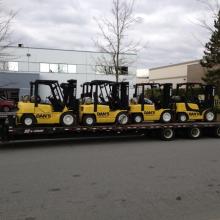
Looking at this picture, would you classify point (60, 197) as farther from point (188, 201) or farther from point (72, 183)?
point (188, 201)

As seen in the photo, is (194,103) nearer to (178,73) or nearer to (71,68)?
(71,68)

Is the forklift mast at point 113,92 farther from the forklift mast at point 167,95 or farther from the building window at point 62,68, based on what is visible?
the building window at point 62,68

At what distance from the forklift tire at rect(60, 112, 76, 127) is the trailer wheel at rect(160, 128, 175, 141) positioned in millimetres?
3634

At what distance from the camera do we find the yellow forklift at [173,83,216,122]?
16562 mm

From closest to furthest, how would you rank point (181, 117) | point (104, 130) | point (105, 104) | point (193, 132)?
point (104, 130) → point (105, 104) → point (193, 132) → point (181, 117)

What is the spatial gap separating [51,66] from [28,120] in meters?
33.9

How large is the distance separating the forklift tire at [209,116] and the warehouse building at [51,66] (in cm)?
2716

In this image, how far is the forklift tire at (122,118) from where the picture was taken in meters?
15.2

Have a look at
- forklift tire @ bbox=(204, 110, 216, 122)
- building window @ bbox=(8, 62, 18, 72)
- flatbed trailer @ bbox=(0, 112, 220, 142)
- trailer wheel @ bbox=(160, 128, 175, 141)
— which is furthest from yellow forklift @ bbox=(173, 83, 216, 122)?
building window @ bbox=(8, 62, 18, 72)

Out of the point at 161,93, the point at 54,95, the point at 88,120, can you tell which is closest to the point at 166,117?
the point at 161,93

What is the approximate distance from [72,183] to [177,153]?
504cm

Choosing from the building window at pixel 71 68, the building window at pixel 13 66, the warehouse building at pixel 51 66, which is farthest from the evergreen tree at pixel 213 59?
the building window at pixel 13 66

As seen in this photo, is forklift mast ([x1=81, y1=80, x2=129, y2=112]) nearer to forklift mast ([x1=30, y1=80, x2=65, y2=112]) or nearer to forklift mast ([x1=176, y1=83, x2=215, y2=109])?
forklift mast ([x1=30, y1=80, x2=65, y2=112])

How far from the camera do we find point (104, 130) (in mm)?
14469
